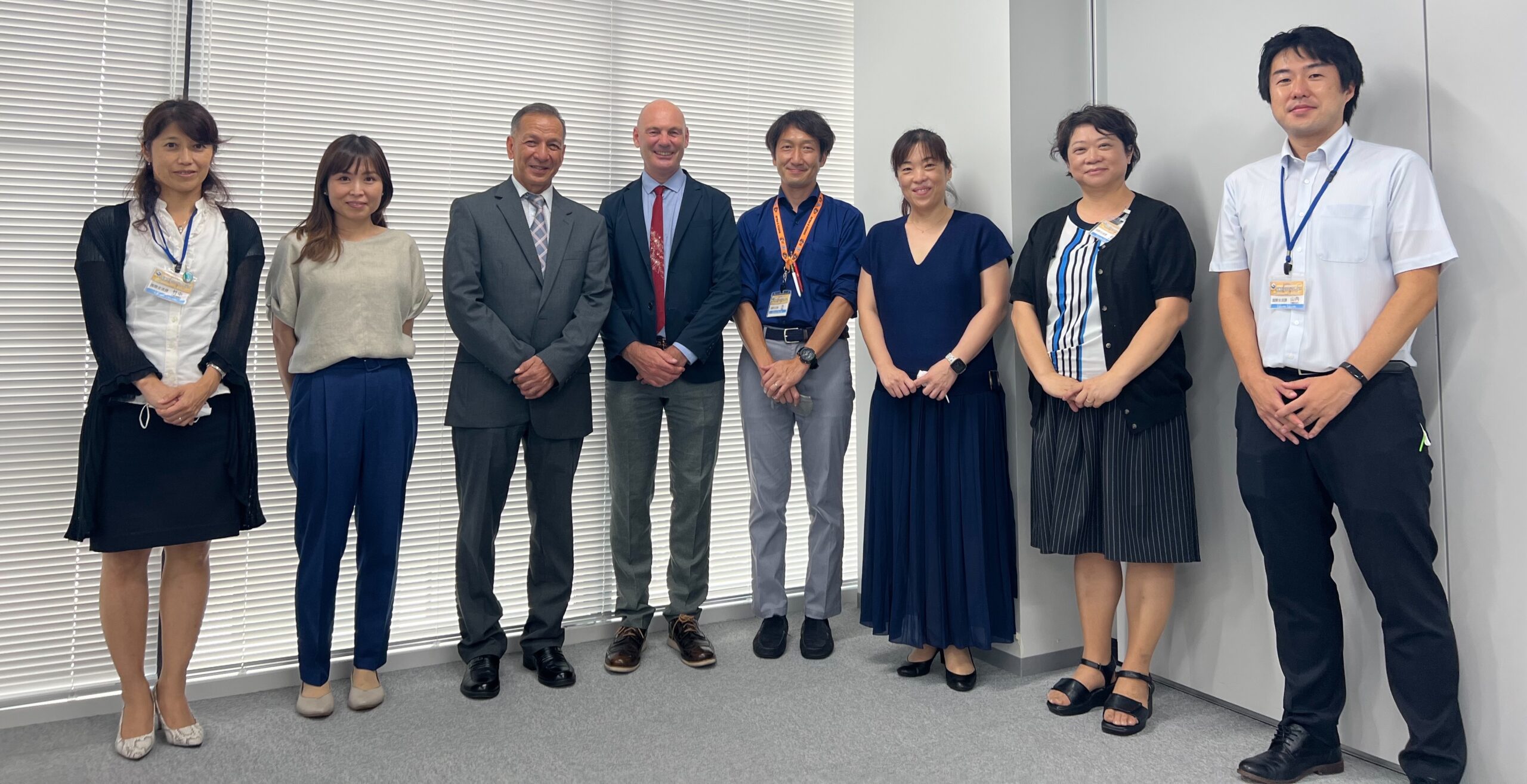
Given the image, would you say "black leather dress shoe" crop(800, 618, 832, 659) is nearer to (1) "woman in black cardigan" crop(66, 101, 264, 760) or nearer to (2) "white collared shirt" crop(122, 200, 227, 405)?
(1) "woman in black cardigan" crop(66, 101, 264, 760)

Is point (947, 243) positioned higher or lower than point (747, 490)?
higher

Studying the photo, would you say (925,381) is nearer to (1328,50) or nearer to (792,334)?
(792,334)

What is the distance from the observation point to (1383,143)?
87.5 inches

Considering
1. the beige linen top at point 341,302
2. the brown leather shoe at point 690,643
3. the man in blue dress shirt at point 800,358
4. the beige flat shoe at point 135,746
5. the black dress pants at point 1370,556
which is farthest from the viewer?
the man in blue dress shirt at point 800,358

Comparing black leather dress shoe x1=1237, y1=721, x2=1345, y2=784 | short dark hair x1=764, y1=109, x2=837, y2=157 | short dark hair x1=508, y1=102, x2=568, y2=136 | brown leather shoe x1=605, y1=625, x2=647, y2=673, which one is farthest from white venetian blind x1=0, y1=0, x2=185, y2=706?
black leather dress shoe x1=1237, y1=721, x2=1345, y2=784

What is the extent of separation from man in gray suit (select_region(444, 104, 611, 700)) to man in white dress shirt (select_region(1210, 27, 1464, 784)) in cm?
193

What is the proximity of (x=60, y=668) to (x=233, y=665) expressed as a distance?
0.46 meters

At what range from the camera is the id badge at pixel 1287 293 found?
2127 mm

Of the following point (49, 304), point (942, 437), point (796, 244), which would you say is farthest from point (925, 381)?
point (49, 304)

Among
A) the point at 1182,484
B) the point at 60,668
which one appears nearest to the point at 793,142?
the point at 1182,484

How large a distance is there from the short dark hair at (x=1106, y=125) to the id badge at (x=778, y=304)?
3.36ft

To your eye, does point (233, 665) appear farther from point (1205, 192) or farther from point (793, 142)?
point (1205, 192)

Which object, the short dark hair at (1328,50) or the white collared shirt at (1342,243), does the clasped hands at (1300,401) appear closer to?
the white collared shirt at (1342,243)

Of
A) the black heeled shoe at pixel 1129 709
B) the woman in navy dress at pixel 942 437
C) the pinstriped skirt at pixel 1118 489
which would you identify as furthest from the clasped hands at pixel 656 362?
the black heeled shoe at pixel 1129 709
